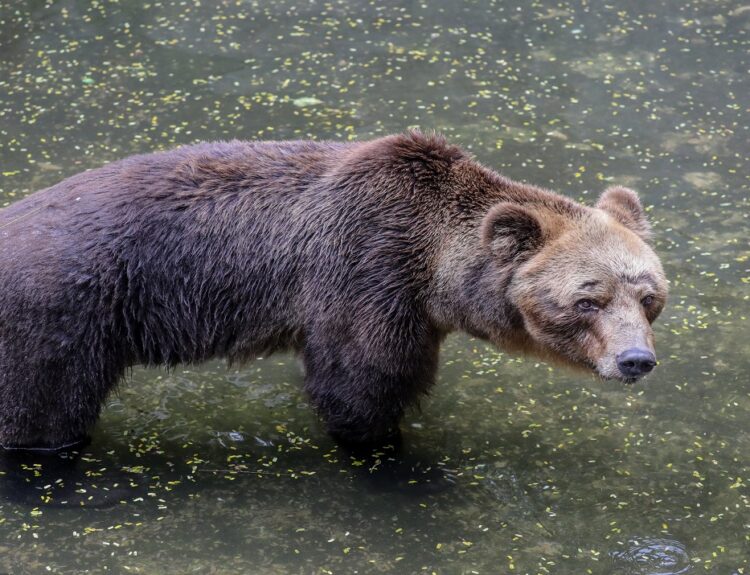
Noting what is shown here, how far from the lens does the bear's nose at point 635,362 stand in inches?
241

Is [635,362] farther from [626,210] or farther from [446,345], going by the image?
[446,345]

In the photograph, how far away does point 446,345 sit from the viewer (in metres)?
8.42

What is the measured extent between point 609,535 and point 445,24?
782cm

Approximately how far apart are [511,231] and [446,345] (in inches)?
79.6

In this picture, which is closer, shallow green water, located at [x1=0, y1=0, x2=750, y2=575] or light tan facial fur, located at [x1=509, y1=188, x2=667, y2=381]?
light tan facial fur, located at [x1=509, y1=188, x2=667, y2=381]

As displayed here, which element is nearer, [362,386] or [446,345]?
[362,386]

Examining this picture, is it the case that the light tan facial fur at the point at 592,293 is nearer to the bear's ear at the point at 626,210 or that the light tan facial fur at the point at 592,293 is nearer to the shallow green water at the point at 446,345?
the bear's ear at the point at 626,210

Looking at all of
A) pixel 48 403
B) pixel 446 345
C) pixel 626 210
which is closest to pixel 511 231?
pixel 626 210

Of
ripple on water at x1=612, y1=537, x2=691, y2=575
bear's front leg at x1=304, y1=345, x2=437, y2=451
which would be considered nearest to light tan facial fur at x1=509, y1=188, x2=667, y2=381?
bear's front leg at x1=304, y1=345, x2=437, y2=451

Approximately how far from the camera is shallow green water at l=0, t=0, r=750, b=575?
258 inches

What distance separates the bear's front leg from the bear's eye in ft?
3.55

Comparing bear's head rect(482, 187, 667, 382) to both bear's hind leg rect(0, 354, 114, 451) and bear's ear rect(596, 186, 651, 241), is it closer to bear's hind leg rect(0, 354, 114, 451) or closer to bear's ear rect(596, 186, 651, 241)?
bear's ear rect(596, 186, 651, 241)

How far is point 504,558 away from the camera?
21.0 feet

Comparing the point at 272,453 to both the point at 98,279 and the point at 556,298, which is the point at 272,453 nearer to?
the point at 98,279
